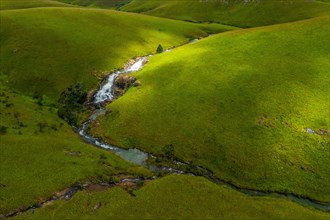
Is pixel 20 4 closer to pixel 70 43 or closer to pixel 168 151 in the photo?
pixel 70 43

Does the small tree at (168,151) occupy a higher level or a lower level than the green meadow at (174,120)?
lower

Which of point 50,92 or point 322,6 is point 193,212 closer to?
point 50,92

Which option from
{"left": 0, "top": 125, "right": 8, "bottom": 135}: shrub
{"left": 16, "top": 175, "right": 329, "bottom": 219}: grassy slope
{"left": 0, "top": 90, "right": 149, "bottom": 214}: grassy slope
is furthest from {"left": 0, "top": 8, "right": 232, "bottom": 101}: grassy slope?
{"left": 16, "top": 175, "right": 329, "bottom": 219}: grassy slope

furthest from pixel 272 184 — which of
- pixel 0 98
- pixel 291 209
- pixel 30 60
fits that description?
pixel 30 60

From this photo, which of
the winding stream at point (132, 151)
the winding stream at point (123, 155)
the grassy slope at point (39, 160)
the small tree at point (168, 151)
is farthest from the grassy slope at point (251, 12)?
the grassy slope at point (39, 160)

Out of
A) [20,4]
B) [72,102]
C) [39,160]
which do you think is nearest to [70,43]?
[72,102]

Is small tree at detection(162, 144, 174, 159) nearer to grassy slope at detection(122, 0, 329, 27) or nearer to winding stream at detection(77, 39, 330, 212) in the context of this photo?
winding stream at detection(77, 39, 330, 212)

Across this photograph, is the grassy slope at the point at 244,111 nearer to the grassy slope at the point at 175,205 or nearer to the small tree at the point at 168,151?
the small tree at the point at 168,151
